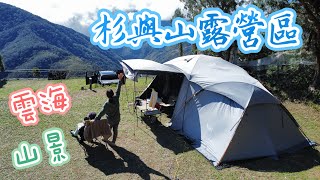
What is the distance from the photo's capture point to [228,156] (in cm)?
860

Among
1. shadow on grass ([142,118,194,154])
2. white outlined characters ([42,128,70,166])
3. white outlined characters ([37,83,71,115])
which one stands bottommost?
shadow on grass ([142,118,194,154])

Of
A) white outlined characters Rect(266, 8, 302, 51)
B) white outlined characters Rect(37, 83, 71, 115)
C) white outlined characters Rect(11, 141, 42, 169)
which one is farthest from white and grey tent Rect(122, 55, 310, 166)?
white outlined characters Rect(266, 8, 302, 51)

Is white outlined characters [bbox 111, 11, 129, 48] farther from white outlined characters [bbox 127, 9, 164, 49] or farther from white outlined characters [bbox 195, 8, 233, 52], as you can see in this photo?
white outlined characters [bbox 195, 8, 233, 52]

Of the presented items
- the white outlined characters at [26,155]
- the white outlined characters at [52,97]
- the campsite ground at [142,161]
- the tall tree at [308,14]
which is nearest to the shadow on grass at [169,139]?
the campsite ground at [142,161]

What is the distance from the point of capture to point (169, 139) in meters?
10.4

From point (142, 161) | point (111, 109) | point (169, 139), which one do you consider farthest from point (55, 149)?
point (169, 139)

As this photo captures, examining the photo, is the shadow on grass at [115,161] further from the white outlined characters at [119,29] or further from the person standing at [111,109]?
the white outlined characters at [119,29]

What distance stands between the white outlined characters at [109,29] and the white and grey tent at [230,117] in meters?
5.38

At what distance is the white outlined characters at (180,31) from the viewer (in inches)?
634

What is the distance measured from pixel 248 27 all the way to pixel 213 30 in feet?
6.89

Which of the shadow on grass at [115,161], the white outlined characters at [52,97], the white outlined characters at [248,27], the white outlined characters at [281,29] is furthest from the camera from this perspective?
the white outlined characters at [248,27]

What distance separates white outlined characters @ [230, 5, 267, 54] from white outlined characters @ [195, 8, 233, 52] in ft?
2.01

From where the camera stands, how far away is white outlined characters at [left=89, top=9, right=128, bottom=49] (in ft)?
53.0

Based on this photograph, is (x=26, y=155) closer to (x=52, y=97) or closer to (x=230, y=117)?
(x=52, y=97)
